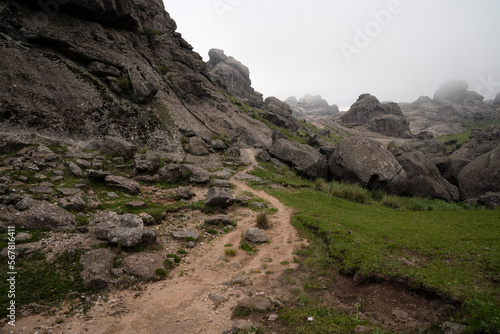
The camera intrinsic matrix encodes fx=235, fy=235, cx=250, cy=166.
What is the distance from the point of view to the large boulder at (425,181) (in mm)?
32844

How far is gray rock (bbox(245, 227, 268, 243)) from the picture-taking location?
15053mm

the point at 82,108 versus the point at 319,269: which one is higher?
the point at 82,108

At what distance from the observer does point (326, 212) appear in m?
20.2

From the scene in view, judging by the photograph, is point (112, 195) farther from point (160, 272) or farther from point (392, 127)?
point (392, 127)

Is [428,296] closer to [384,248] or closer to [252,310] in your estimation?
[384,248]

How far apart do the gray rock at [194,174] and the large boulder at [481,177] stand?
36317 millimetres

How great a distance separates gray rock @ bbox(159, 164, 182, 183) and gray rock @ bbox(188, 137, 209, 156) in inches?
354

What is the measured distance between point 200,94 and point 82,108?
80.2 feet

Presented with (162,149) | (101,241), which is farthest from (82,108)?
(101,241)

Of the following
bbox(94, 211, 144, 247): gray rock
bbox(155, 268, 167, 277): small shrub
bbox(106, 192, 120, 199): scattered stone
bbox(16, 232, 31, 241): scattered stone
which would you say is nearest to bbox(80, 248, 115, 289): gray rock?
bbox(94, 211, 144, 247): gray rock

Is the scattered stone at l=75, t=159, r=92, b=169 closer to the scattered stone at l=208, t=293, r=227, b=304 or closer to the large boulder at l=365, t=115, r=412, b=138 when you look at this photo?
the scattered stone at l=208, t=293, r=227, b=304

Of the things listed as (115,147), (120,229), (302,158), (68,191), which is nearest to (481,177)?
(302,158)

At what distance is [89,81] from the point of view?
29188mm

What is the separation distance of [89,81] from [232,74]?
119 metres
